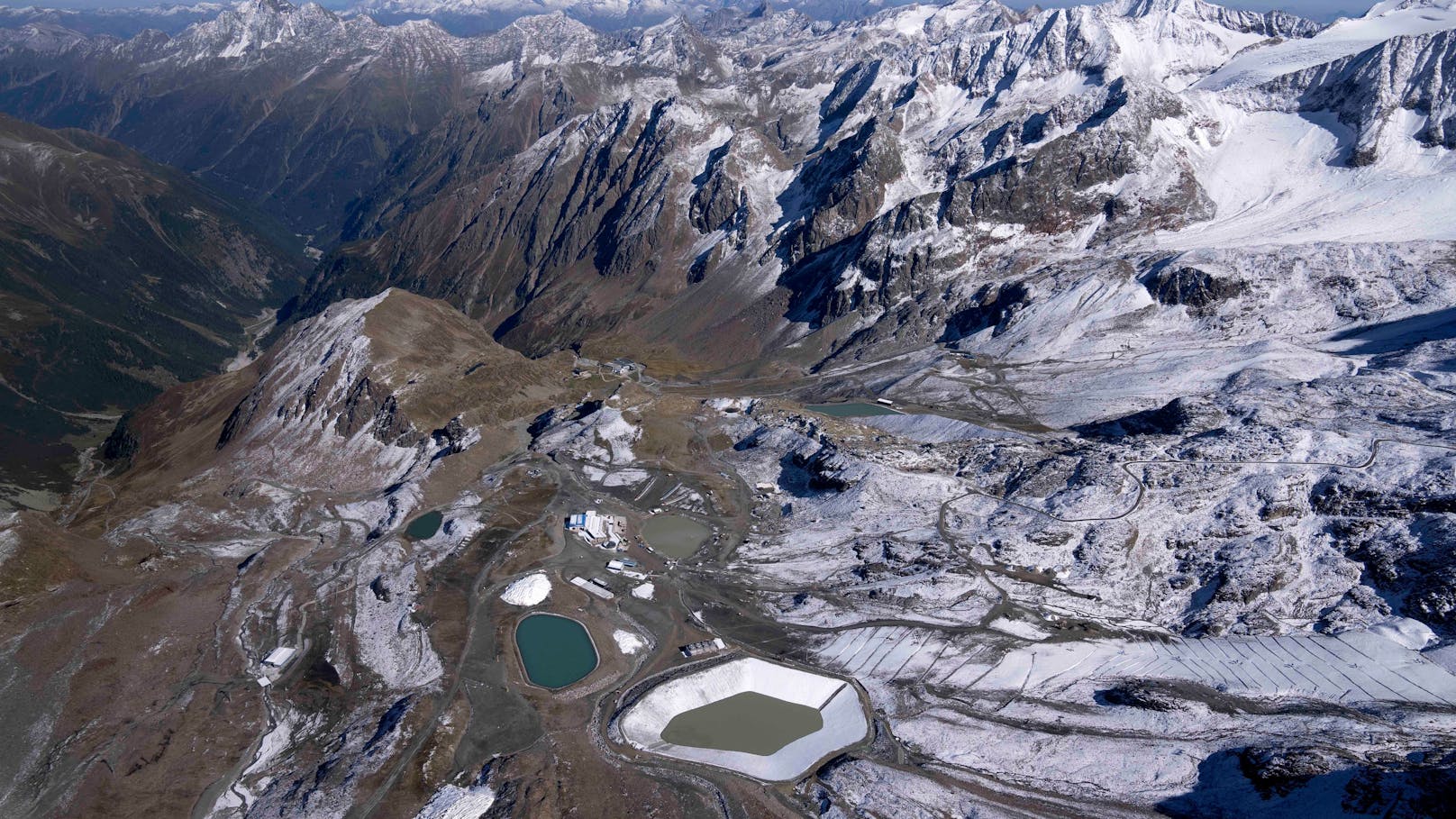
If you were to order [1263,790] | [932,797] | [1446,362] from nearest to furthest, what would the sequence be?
1. [1263,790]
2. [932,797]
3. [1446,362]

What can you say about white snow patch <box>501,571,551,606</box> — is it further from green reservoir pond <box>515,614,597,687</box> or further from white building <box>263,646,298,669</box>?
white building <box>263,646,298,669</box>

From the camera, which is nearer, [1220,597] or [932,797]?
[932,797]

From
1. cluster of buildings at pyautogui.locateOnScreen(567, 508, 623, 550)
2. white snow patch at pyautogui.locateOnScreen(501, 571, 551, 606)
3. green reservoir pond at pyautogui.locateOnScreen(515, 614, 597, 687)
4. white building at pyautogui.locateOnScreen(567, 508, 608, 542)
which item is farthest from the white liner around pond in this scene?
white building at pyautogui.locateOnScreen(567, 508, 608, 542)

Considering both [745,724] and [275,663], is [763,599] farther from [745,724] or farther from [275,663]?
[275,663]

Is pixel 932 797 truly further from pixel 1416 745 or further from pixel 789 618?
pixel 1416 745

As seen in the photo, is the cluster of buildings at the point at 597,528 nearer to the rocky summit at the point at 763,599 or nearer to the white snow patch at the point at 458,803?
the rocky summit at the point at 763,599

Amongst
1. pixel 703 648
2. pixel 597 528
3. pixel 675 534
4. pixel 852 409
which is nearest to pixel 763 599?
pixel 703 648

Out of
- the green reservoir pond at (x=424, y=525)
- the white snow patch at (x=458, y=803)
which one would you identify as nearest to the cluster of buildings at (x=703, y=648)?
the white snow patch at (x=458, y=803)

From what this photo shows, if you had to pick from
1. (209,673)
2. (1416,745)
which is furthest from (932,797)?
(209,673)

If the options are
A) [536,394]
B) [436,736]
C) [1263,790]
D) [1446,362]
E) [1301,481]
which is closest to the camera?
[1263,790]
